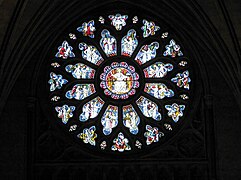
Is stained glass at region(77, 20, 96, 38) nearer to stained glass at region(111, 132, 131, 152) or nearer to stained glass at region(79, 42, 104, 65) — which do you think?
stained glass at region(79, 42, 104, 65)

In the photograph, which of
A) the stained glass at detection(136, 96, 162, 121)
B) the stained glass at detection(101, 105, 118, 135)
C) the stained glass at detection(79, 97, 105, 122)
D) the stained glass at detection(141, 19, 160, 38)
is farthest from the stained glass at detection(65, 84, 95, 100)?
the stained glass at detection(141, 19, 160, 38)

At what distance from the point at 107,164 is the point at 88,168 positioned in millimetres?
563

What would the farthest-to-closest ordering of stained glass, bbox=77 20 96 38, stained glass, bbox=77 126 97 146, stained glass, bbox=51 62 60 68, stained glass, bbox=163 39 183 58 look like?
stained glass, bbox=77 20 96 38, stained glass, bbox=51 62 60 68, stained glass, bbox=163 39 183 58, stained glass, bbox=77 126 97 146

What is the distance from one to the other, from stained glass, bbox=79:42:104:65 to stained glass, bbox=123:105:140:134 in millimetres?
1777

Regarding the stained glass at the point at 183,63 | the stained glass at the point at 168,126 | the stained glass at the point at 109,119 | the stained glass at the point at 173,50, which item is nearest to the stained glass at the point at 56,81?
the stained glass at the point at 109,119

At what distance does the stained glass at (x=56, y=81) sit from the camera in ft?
81.8

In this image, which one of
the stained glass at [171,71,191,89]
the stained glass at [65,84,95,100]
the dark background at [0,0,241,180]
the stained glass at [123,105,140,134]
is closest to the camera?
the dark background at [0,0,241,180]

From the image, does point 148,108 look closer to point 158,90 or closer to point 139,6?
point 158,90

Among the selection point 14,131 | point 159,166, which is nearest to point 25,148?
point 14,131

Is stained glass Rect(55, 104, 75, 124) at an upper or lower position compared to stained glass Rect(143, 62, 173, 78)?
lower

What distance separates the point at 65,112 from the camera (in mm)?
24672

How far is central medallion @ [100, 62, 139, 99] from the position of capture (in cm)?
2498

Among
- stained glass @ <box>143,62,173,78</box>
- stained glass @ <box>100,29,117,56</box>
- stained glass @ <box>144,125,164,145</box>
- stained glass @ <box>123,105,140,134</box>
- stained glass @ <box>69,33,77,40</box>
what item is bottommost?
stained glass @ <box>144,125,164,145</box>

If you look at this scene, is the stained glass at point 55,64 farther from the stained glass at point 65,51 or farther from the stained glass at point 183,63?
the stained glass at point 183,63
